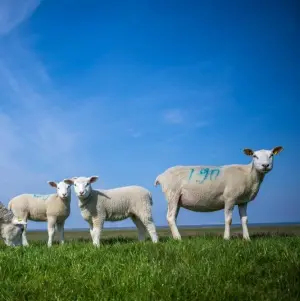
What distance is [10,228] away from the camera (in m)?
12.8

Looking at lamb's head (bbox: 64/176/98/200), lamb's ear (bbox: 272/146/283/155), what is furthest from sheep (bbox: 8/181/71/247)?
lamb's ear (bbox: 272/146/283/155)

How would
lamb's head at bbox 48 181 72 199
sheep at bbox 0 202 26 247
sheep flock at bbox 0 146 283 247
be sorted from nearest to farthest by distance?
sheep flock at bbox 0 146 283 247 → sheep at bbox 0 202 26 247 → lamb's head at bbox 48 181 72 199

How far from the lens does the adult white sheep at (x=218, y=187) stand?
1196 cm

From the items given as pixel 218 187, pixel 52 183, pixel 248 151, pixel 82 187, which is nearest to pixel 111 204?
pixel 82 187

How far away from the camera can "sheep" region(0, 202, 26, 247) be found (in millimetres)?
12750

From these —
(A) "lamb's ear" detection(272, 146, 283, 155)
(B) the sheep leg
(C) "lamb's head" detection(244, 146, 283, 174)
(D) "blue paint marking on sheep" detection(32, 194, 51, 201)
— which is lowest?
(B) the sheep leg

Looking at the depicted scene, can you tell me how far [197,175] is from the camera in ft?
40.8

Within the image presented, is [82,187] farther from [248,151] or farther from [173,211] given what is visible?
[248,151]

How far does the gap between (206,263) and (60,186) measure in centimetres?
Result: 801

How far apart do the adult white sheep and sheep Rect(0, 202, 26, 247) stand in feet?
15.6

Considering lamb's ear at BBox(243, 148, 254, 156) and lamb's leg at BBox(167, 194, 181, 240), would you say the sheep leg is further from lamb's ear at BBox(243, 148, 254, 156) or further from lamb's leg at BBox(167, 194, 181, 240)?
lamb's ear at BBox(243, 148, 254, 156)

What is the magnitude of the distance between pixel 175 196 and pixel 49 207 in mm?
4708

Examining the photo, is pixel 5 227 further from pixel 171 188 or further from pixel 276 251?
pixel 276 251

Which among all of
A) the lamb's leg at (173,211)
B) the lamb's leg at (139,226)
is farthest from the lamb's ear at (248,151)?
the lamb's leg at (139,226)
